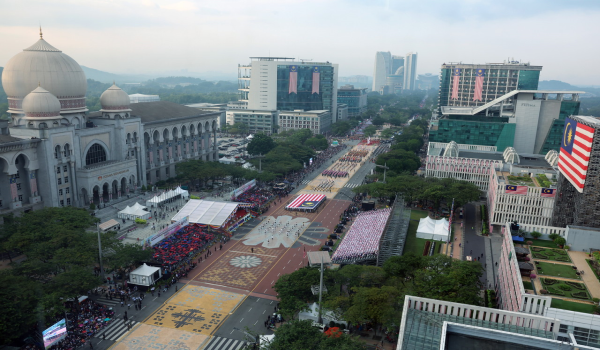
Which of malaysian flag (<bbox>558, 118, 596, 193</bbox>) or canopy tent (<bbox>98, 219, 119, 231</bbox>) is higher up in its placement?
malaysian flag (<bbox>558, 118, 596, 193</bbox>)

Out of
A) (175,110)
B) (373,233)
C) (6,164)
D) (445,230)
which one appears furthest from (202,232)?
(175,110)

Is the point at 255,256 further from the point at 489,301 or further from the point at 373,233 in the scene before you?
the point at 489,301

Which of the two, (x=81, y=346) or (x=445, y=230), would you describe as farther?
(x=445, y=230)

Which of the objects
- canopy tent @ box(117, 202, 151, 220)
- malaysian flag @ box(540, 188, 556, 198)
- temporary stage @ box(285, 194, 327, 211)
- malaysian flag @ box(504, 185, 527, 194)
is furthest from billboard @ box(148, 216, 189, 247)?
malaysian flag @ box(540, 188, 556, 198)

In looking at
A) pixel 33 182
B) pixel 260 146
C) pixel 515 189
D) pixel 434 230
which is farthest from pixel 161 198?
pixel 515 189

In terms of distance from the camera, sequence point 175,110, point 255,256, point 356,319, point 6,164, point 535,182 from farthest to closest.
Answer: point 175,110
point 535,182
point 6,164
point 255,256
point 356,319

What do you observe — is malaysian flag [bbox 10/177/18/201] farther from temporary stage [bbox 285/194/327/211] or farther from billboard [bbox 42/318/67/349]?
temporary stage [bbox 285/194/327/211]

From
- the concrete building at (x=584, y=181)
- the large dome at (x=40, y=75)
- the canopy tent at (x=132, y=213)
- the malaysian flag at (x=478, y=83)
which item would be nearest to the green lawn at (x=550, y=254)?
the concrete building at (x=584, y=181)
